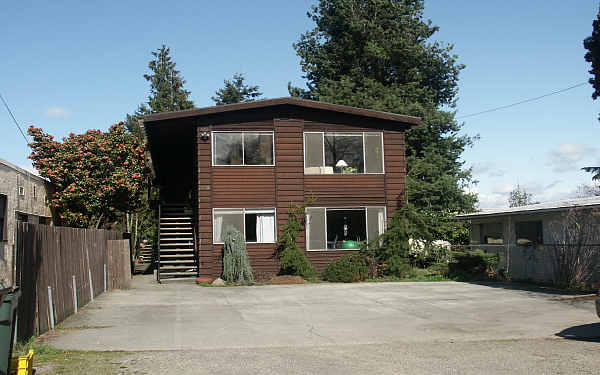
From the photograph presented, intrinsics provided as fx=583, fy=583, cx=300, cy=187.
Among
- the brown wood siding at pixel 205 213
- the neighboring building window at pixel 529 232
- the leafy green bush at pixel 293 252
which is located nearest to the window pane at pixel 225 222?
the brown wood siding at pixel 205 213

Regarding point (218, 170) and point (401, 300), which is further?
point (218, 170)

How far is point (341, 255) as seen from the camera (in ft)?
67.1

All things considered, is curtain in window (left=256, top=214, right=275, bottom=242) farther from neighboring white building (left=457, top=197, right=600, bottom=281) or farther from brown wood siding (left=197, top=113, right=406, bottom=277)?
neighboring white building (left=457, top=197, right=600, bottom=281)

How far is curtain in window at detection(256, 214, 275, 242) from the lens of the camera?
2009cm

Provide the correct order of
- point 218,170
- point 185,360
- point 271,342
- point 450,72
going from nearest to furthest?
point 185,360
point 271,342
point 218,170
point 450,72

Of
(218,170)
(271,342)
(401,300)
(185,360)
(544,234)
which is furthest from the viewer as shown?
(544,234)

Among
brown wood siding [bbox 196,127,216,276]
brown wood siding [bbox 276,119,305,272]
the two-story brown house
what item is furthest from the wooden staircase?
brown wood siding [bbox 276,119,305,272]

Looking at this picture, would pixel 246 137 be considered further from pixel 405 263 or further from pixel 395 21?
pixel 395 21

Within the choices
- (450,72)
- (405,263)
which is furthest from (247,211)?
(450,72)

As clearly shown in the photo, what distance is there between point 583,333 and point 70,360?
7.96 meters

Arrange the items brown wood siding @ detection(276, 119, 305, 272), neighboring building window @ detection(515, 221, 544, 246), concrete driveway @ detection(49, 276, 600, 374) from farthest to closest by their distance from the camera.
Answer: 1. neighboring building window @ detection(515, 221, 544, 246)
2. brown wood siding @ detection(276, 119, 305, 272)
3. concrete driveway @ detection(49, 276, 600, 374)

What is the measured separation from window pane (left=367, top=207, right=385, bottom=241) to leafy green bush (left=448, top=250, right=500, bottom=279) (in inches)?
113

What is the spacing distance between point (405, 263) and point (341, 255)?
222cm

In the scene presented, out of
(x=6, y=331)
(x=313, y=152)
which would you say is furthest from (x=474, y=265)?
(x=6, y=331)
